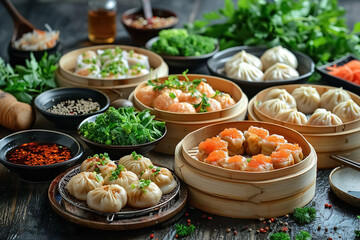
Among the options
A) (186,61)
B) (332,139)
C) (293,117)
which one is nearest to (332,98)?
(293,117)

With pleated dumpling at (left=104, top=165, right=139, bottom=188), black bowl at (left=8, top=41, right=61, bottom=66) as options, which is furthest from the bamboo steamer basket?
black bowl at (left=8, top=41, right=61, bottom=66)

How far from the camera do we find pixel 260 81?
4.91 meters

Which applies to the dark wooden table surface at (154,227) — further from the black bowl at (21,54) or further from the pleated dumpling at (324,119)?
the black bowl at (21,54)

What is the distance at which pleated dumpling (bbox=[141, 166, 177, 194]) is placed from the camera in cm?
339

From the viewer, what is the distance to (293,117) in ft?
13.6

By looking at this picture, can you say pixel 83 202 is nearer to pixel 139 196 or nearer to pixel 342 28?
pixel 139 196

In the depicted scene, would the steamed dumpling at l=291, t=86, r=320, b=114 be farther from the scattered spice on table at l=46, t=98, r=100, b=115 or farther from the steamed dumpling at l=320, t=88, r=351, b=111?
the scattered spice on table at l=46, t=98, r=100, b=115

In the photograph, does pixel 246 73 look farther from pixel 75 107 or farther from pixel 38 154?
pixel 38 154

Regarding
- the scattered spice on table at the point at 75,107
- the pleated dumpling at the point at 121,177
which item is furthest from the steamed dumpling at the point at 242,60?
the pleated dumpling at the point at 121,177

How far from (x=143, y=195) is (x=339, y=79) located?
2599 millimetres

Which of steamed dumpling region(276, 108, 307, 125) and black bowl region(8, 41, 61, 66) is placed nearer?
steamed dumpling region(276, 108, 307, 125)

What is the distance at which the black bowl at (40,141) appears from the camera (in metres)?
→ 3.56

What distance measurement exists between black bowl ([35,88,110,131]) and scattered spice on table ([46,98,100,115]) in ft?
0.15

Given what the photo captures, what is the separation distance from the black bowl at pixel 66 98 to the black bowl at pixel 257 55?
46.8 inches
